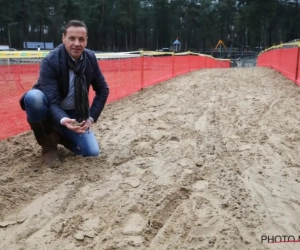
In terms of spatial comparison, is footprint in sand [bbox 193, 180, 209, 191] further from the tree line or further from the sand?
the tree line

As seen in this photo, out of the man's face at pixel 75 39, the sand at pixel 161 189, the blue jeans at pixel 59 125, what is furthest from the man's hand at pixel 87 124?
the man's face at pixel 75 39

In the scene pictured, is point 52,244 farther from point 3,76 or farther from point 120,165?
point 3,76

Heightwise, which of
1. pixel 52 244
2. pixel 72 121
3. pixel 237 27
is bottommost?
pixel 52 244

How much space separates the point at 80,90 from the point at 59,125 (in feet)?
1.30

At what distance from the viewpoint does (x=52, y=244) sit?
2.08 metres

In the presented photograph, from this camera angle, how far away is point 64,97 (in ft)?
11.1

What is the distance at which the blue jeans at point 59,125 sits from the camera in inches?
125

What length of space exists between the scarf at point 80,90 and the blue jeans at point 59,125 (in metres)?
0.21

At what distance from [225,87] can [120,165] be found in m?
5.67

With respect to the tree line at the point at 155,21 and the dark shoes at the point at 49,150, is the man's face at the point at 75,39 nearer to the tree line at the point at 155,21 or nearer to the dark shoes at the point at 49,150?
the dark shoes at the point at 49,150

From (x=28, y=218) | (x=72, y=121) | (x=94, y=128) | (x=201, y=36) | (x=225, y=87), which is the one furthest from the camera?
(x=201, y=36)

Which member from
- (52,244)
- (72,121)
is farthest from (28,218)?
(72,121)

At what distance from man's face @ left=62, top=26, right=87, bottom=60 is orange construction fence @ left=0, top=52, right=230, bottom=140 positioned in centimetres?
156

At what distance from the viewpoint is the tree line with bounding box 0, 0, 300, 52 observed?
5078 cm
